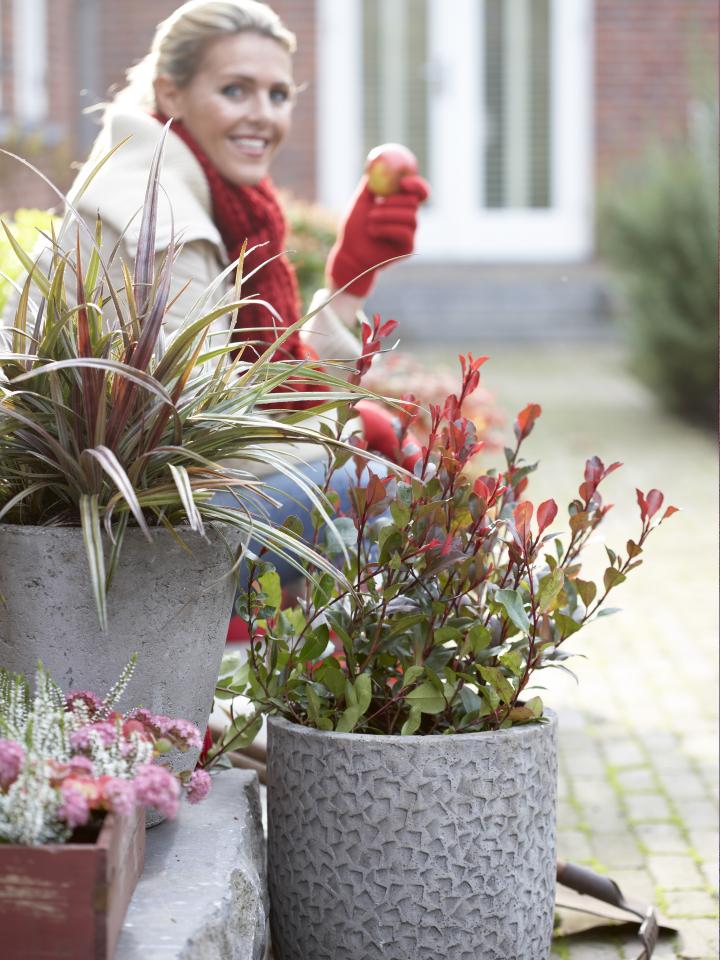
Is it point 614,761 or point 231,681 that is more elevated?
point 231,681

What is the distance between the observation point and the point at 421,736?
80.4 inches

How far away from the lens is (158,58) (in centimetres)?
301

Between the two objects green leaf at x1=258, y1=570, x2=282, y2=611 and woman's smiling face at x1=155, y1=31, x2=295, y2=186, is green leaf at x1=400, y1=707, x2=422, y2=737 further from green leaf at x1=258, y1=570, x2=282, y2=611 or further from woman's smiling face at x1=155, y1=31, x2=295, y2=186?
woman's smiling face at x1=155, y1=31, x2=295, y2=186

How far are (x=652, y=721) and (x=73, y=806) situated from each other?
2720 mm

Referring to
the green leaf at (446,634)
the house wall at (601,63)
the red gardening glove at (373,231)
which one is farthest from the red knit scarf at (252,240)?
the house wall at (601,63)

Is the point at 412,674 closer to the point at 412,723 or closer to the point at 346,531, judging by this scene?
the point at 412,723

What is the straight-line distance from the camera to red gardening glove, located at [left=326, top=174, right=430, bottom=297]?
3.09 meters

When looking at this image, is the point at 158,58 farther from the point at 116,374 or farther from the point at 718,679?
the point at 718,679

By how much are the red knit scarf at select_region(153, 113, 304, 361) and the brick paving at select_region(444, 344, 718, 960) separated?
1.28 meters

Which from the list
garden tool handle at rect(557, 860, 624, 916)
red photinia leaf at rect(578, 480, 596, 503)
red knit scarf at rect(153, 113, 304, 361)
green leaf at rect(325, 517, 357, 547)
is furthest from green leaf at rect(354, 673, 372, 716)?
red knit scarf at rect(153, 113, 304, 361)

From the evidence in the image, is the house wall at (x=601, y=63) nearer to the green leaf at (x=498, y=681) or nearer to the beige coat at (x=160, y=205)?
the beige coat at (x=160, y=205)

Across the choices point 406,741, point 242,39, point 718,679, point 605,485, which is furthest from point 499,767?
point 605,485

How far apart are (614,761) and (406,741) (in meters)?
1.82

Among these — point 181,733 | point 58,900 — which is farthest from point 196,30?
point 58,900
